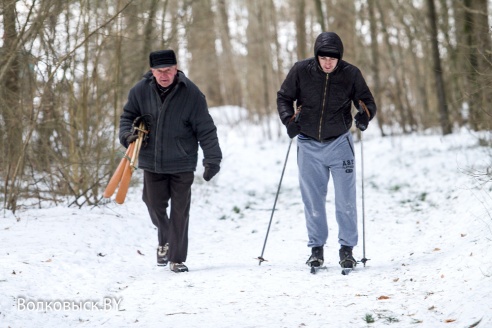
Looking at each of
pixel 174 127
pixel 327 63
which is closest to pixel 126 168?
pixel 174 127

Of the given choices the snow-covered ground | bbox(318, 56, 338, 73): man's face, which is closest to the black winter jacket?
the snow-covered ground

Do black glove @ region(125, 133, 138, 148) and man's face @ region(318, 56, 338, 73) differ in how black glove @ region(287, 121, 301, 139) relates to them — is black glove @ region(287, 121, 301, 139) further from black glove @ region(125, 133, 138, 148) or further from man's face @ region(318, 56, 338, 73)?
black glove @ region(125, 133, 138, 148)

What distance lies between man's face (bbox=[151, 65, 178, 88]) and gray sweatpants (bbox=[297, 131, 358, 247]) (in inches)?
53.3

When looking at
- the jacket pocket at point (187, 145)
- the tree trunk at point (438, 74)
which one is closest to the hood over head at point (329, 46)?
the jacket pocket at point (187, 145)

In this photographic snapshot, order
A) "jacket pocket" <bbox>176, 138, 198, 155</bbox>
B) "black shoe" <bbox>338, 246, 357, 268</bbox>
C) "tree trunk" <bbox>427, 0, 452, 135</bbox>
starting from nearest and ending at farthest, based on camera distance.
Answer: "black shoe" <bbox>338, 246, 357, 268</bbox>
"jacket pocket" <bbox>176, 138, 198, 155</bbox>
"tree trunk" <bbox>427, 0, 452, 135</bbox>

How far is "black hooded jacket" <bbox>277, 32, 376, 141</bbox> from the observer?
5895 millimetres

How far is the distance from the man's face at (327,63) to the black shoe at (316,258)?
1686mm

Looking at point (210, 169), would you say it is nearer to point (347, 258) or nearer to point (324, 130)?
point (324, 130)

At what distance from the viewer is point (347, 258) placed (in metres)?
5.88

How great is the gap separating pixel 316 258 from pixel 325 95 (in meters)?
1.53

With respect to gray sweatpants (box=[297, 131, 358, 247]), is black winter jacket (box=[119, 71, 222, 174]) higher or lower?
higher

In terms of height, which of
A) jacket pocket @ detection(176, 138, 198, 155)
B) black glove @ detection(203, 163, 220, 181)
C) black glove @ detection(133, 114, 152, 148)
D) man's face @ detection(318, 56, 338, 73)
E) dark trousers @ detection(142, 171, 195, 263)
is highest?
man's face @ detection(318, 56, 338, 73)

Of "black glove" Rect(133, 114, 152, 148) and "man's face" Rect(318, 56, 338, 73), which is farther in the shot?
"black glove" Rect(133, 114, 152, 148)

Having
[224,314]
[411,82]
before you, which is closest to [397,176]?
[224,314]
